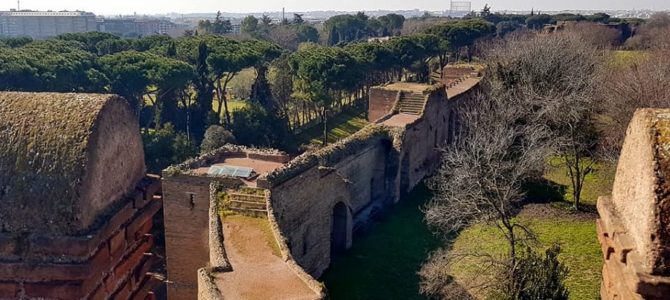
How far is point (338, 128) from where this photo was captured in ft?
127

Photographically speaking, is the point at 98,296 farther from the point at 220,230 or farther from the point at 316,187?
the point at 316,187

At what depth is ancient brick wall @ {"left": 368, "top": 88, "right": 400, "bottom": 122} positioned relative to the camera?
2781 centimetres

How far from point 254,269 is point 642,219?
7898mm

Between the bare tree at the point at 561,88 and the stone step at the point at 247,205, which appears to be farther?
the bare tree at the point at 561,88

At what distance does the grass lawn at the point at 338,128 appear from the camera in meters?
36.0

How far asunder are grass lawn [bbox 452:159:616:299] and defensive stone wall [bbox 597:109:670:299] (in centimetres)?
1229

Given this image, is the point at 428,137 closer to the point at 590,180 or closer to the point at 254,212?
the point at 590,180

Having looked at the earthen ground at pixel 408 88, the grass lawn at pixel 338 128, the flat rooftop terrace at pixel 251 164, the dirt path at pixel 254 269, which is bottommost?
the grass lawn at pixel 338 128

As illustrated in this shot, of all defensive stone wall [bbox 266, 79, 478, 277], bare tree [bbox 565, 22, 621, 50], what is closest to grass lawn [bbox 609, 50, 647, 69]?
bare tree [bbox 565, 22, 621, 50]

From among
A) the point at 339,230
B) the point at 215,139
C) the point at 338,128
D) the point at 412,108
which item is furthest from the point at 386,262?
the point at 338,128

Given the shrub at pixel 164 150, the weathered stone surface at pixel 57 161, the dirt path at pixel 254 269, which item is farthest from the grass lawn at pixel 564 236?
the weathered stone surface at pixel 57 161

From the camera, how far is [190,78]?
3191cm

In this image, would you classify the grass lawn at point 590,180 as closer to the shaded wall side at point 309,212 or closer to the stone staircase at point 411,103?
the stone staircase at point 411,103

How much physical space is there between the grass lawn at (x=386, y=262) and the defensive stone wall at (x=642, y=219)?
12.2 meters
